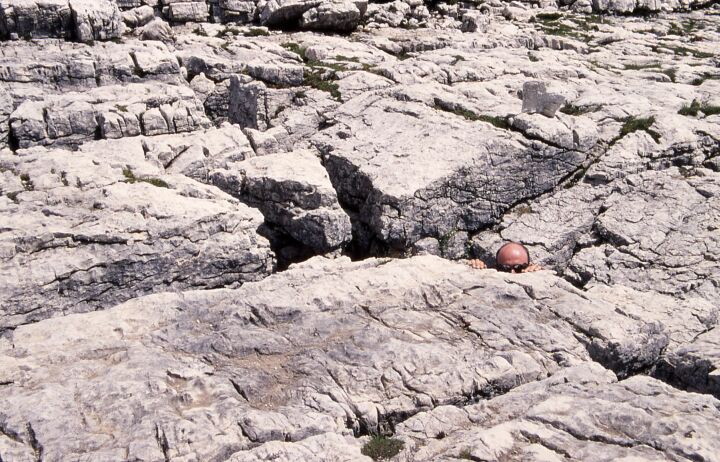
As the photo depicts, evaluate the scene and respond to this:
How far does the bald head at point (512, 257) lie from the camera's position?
69.2 feet

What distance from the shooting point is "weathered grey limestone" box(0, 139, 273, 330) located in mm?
18391

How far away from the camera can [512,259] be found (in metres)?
21.1

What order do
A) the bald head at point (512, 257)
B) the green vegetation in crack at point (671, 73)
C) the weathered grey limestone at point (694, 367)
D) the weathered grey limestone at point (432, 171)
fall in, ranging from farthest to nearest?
the green vegetation in crack at point (671, 73)
the weathered grey limestone at point (432, 171)
the bald head at point (512, 257)
the weathered grey limestone at point (694, 367)

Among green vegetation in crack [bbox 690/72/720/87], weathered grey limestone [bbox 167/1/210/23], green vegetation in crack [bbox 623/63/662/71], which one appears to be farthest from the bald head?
weathered grey limestone [bbox 167/1/210/23]

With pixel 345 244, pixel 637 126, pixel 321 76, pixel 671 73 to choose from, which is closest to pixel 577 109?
pixel 637 126

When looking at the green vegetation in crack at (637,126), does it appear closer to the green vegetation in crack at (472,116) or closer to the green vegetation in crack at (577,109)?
the green vegetation in crack at (577,109)

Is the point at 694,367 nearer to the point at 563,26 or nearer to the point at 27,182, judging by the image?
the point at 27,182

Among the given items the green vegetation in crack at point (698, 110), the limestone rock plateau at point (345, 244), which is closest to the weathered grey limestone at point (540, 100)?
the limestone rock plateau at point (345, 244)

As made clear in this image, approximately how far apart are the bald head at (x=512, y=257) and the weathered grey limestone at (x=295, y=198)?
6.00 m

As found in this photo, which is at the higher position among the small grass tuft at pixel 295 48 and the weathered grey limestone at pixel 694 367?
the small grass tuft at pixel 295 48

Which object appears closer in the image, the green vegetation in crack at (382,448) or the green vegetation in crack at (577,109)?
the green vegetation in crack at (382,448)

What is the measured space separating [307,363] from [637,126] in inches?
824

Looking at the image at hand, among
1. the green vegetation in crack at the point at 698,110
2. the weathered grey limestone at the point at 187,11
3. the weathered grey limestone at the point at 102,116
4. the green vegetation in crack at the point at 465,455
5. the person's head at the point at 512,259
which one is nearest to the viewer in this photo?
the green vegetation in crack at the point at 465,455

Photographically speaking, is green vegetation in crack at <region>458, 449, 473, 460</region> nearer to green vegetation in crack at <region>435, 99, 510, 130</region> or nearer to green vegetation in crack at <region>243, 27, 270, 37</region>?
green vegetation in crack at <region>435, 99, 510, 130</region>
